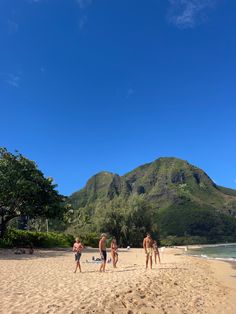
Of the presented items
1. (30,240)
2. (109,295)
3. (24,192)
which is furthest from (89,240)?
(109,295)

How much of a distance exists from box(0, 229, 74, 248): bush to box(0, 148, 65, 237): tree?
1.33 metres

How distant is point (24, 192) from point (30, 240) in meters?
7.04

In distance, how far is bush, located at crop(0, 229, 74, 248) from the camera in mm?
38938

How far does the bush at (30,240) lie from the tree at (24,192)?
52.5 inches

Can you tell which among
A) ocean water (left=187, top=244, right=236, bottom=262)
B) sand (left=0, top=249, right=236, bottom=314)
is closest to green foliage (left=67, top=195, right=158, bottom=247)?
ocean water (left=187, top=244, right=236, bottom=262)

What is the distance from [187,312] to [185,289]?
3768 millimetres

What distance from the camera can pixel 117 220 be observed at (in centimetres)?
7194

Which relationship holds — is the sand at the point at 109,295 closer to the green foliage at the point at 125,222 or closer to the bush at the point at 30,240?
the bush at the point at 30,240

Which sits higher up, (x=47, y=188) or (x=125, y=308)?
(x=47, y=188)

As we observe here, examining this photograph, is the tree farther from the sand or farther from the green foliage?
the green foliage

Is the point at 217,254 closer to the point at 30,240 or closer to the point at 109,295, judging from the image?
the point at 30,240

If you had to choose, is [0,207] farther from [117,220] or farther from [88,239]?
[117,220]

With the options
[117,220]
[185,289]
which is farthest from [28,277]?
[117,220]

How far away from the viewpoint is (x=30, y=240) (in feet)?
138
